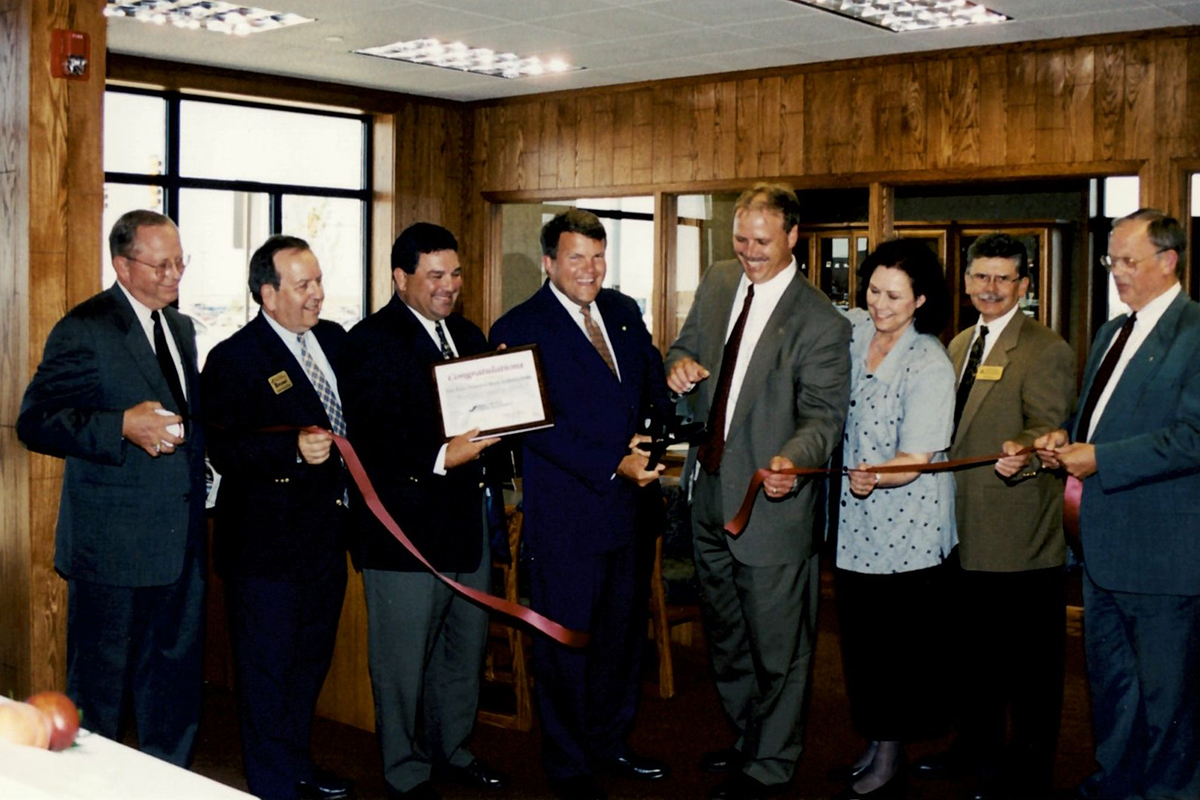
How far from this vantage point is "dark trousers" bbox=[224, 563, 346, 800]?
12.6ft

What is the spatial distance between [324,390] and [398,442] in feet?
0.91

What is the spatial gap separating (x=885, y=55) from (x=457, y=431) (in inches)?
197

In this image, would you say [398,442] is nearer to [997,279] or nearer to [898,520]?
[898,520]

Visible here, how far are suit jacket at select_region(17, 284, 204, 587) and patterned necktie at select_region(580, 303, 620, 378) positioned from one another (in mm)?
1289

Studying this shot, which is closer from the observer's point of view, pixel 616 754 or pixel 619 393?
pixel 619 393

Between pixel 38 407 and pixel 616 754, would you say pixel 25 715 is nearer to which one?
pixel 38 407

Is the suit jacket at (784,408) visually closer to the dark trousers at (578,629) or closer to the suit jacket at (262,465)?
the dark trousers at (578,629)

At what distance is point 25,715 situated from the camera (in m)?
2.02

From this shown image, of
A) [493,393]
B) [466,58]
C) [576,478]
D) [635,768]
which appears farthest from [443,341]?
[466,58]

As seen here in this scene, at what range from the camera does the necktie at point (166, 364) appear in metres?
3.78

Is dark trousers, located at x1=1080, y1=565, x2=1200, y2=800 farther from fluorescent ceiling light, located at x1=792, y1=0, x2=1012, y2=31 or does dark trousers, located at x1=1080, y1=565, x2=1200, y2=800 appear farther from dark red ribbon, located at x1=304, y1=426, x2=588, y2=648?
fluorescent ceiling light, located at x1=792, y1=0, x2=1012, y2=31

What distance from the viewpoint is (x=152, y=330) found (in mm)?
3779

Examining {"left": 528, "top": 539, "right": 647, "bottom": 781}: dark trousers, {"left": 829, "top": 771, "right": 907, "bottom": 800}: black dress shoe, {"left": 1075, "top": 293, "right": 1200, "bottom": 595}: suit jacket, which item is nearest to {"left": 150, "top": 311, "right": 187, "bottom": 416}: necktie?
{"left": 528, "top": 539, "right": 647, "bottom": 781}: dark trousers

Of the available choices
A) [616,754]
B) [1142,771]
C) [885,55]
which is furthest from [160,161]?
[1142,771]
